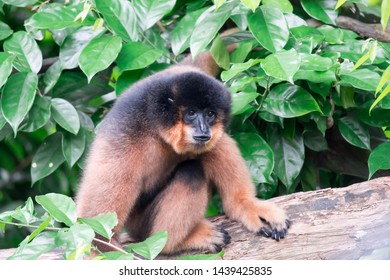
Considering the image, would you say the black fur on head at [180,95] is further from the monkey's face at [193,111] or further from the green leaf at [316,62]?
the green leaf at [316,62]

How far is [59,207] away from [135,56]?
1.89 meters

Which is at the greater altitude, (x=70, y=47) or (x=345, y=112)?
→ (x=70, y=47)

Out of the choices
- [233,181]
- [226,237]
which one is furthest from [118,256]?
[233,181]

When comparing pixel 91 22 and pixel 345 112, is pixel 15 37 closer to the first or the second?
pixel 91 22

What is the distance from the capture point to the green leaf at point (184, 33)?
538 centimetres

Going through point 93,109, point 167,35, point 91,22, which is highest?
point 91,22

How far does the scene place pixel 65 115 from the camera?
5.43 meters

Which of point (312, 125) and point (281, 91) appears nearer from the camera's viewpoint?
point (281, 91)

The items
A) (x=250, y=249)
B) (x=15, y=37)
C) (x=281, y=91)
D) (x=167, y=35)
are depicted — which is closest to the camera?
(x=250, y=249)

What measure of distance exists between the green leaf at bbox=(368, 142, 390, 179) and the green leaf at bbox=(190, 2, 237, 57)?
1516mm

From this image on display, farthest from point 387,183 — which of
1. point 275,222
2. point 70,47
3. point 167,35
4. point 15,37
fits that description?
point 15,37

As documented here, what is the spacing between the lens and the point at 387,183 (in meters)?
4.77

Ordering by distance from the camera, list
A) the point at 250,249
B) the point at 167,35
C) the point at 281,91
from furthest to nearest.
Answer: the point at 167,35
the point at 281,91
the point at 250,249

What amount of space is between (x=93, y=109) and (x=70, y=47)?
77cm
